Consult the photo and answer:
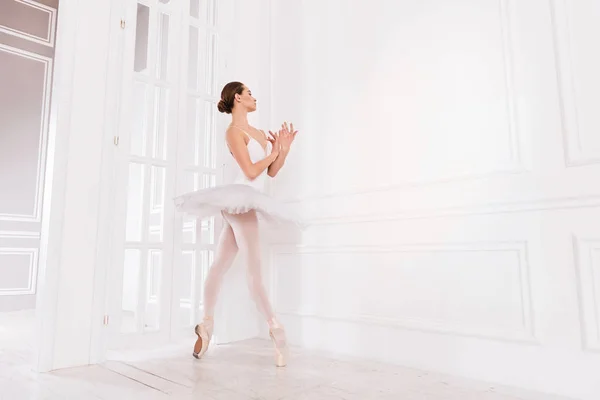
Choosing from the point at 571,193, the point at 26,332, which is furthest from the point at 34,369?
the point at 571,193

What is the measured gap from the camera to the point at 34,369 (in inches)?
75.7

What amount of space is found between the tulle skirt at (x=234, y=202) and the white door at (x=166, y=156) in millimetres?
369

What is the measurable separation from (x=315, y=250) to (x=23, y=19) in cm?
440

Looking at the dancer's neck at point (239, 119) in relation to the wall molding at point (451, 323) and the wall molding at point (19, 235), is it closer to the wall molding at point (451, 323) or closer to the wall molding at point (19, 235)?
the wall molding at point (451, 323)

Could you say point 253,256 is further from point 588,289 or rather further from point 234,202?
point 588,289

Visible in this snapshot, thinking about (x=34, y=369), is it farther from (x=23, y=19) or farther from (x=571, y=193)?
(x=23, y=19)

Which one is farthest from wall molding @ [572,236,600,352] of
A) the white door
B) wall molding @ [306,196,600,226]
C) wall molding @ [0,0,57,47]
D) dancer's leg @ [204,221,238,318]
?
wall molding @ [0,0,57,47]

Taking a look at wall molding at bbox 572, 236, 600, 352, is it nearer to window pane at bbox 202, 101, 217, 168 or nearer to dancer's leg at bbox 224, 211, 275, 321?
dancer's leg at bbox 224, 211, 275, 321

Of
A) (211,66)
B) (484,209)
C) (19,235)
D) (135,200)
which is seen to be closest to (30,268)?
(19,235)

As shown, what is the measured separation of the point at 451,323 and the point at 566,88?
1145 millimetres

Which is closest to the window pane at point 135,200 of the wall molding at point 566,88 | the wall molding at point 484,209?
the wall molding at point 484,209

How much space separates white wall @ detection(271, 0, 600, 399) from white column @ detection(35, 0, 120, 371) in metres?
1.16

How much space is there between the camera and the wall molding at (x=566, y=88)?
1652mm

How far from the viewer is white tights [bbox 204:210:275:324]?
2135 mm
